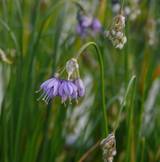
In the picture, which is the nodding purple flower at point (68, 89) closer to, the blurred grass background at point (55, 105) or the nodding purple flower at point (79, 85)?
the nodding purple flower at point (79, 85)

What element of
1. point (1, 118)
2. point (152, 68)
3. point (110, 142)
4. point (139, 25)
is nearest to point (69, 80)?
point (110, 142)

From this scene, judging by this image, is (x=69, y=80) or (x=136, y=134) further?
(x=136, y=134)

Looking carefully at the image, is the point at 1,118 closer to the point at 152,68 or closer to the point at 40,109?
the point at 40,109

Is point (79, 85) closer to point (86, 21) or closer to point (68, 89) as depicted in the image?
point (68, 89)

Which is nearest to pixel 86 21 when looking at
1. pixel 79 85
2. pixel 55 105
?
pixel 55 105

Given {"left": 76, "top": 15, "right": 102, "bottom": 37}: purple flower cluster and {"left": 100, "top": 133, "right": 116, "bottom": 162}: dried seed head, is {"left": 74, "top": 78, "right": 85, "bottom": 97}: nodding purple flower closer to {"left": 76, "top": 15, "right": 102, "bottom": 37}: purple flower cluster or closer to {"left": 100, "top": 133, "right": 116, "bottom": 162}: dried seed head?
{"left": 100, "top": 133, "right": 116, "bottom": 162}: dried seed head

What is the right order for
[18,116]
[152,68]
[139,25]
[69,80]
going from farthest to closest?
[139,25] < [152,68] < [18,116] < [69,80]
